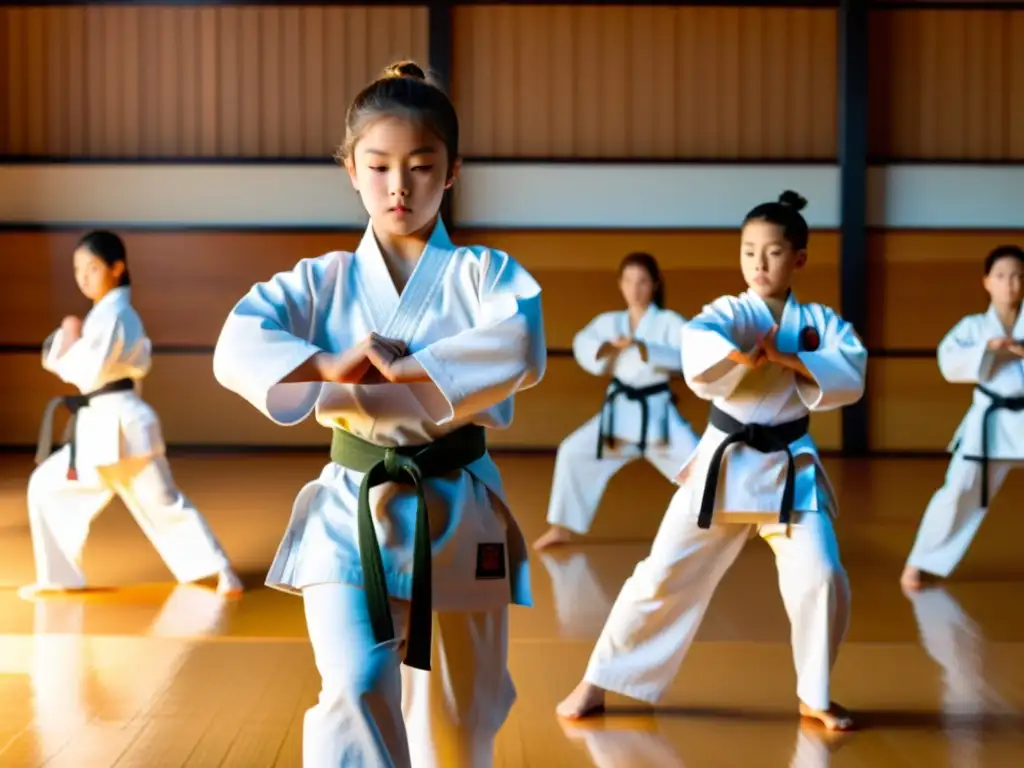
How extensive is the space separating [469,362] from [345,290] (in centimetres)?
29

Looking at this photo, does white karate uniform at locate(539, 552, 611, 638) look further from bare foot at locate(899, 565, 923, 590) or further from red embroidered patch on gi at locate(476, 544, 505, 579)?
red embroidered patch on gi at locate(476, 544, 505, 579)

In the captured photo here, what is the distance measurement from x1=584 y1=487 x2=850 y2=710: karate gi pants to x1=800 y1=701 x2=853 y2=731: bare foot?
25mm

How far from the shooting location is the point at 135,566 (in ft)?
16.6

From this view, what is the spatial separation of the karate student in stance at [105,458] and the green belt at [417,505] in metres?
2.66

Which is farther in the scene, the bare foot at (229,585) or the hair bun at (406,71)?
the bare foot at (229,585)

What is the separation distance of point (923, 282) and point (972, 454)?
14.7 feet

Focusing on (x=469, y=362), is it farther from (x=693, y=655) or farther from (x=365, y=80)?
(x=365, y=80)

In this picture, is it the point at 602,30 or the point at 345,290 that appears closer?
the point at 345,290

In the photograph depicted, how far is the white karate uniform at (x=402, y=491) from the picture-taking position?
6.18 feet

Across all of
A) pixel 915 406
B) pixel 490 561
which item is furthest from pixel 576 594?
pixel 915 406

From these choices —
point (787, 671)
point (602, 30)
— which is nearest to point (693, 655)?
point (787, 671)

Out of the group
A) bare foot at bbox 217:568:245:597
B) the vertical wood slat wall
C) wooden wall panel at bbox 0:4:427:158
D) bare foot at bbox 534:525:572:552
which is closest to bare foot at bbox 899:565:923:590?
bare foot at bbox 534:525:572:552

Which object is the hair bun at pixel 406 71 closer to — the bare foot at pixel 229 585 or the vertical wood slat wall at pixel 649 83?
the bare foot at pixel 229 585

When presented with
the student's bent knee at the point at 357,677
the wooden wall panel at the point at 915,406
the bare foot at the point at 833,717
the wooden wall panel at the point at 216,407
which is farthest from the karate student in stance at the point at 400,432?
the wooden wall panel at the point at 915,406
